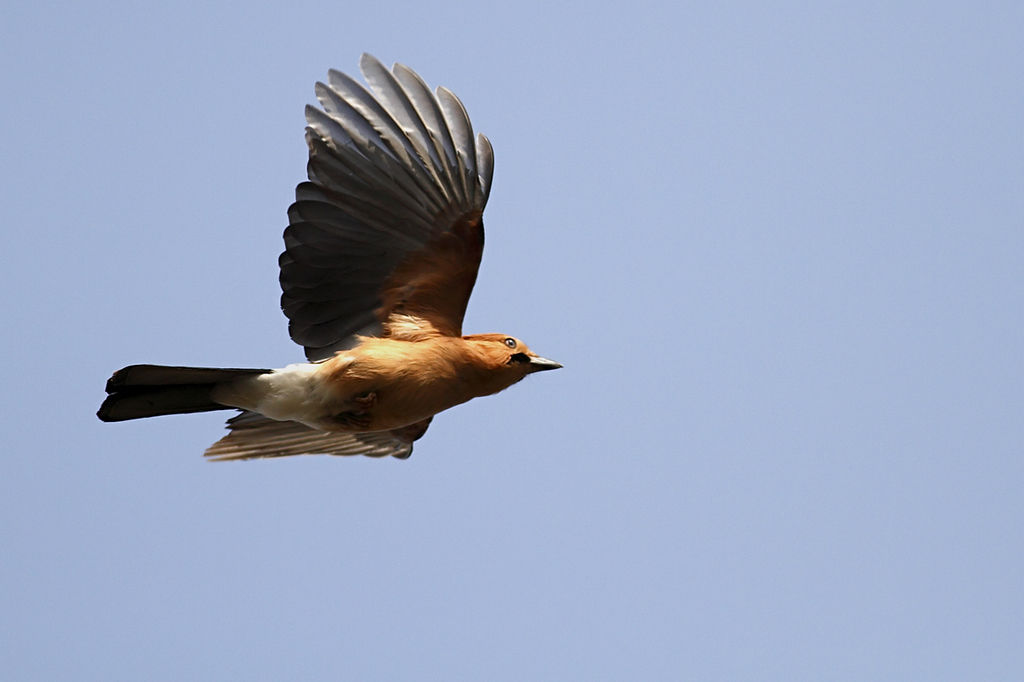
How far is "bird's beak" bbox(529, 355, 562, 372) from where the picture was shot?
987 cm

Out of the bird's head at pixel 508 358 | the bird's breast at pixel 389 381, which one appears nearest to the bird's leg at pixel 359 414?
the bird's breast at pixel 389 381

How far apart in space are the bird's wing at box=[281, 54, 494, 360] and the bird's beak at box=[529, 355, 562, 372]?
603mm

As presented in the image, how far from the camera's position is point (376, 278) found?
978 centimetres

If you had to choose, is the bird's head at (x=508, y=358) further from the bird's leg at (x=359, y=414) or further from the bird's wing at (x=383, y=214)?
the bird's leg at (x=359, y=414)

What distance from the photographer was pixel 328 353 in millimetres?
9766

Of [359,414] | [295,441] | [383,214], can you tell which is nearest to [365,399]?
[359,414]

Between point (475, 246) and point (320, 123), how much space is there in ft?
4.71

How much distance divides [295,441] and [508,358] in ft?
7.04

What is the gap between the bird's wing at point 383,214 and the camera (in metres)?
9.36

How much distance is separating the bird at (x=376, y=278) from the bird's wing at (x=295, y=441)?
23.4 inches

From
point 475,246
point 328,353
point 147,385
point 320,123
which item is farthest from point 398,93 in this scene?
point 147,385

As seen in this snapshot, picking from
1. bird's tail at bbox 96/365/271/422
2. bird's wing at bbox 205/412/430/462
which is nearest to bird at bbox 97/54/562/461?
bird's tail at bbox 96/365/271/422

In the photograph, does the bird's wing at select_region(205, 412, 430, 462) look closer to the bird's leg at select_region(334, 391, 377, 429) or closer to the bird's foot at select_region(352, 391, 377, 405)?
the bird's leg at select_region(334, 391, 377, 429)

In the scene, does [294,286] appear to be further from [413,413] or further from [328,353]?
[413,413]
